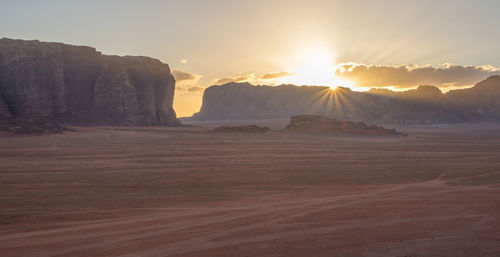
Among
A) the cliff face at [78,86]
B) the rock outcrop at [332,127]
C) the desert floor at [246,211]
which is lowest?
the desert floor at [246,211]

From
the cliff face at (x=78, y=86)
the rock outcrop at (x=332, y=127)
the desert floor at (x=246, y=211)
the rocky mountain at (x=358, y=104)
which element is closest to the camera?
the desert floor at (x=246, y=211)

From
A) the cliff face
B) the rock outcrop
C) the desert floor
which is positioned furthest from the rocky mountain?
the desert floor

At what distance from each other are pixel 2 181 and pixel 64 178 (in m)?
2.37

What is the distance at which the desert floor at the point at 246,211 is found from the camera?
724 centimetres

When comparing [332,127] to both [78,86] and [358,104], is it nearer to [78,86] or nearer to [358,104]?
[78,86]

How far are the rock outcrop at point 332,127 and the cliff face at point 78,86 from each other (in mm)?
32668

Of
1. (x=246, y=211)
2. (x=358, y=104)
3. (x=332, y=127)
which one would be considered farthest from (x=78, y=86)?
(x=358, y=104)

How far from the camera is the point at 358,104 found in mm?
149375

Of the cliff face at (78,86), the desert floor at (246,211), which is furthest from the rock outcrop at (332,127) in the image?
the desert floor at (246,211)

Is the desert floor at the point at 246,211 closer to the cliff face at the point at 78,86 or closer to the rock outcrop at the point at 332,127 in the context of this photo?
the rock outcrop at the point at 332,127

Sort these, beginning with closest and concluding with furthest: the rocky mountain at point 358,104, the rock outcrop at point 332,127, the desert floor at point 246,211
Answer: the desert floor at point 246,211
the rock outcrop at point 332,127
the rocky mountain at point 358,104

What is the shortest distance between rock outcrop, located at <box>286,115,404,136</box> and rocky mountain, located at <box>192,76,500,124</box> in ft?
218

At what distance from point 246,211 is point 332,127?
179 feet

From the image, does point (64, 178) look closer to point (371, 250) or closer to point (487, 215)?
point (371, 250)
